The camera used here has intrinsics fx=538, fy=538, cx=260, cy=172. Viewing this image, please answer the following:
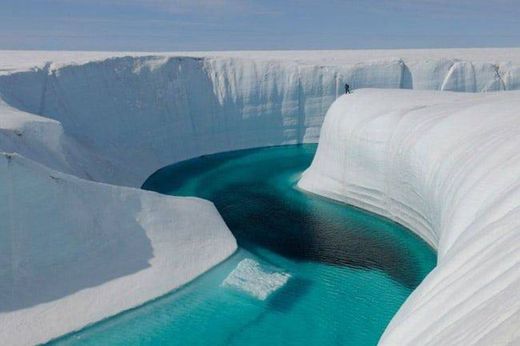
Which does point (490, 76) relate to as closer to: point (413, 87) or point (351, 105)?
point (413, 87)

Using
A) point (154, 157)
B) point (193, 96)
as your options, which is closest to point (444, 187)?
point (154, 157)

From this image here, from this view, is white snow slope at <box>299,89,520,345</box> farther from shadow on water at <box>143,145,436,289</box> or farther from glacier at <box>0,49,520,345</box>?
shadow on water at <box>143,145,436,289</box>

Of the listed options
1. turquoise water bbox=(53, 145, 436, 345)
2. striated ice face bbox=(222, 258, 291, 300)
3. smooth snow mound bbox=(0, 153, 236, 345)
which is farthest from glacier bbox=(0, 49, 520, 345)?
striated ice face bbox=(222, 258, 291, 300)

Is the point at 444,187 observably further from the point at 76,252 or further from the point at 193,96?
the point at 193,96

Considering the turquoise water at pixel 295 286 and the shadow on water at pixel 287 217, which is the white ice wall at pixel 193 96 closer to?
the shadow on water at pixel 287 217

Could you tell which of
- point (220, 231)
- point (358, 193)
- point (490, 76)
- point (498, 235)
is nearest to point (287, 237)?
point (220, 231)

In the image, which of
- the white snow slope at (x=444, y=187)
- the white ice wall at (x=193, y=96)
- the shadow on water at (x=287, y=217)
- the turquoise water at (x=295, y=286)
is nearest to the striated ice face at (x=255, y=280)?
the turquoise water at (x=295, y=286)
